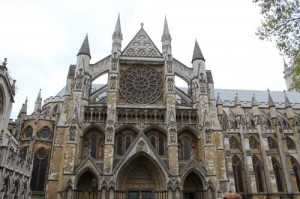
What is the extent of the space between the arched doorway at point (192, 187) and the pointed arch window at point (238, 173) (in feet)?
38.0

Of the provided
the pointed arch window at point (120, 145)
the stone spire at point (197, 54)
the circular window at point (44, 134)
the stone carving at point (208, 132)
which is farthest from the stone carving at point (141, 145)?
the circular window at point (44, 134)

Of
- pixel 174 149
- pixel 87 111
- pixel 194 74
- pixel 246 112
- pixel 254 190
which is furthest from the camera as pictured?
pixel 246 112

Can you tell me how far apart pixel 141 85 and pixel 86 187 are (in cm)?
1138

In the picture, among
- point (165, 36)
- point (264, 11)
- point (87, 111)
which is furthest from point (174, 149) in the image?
point (264, 11)

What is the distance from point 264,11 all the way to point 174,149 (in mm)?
15369

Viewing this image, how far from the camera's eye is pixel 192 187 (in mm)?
23828

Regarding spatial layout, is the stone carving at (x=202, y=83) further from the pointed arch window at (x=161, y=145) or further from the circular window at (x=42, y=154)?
the circular window at (x=42, y=154)

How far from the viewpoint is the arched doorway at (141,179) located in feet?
75.2

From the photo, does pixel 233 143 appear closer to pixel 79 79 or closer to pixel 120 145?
pixel 120 145

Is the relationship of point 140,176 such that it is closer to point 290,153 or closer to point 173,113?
point 173,113

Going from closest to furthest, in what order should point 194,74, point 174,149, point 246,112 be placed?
point 174,149
point 194,74
point 246,112

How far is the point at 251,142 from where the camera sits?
35.8 metres

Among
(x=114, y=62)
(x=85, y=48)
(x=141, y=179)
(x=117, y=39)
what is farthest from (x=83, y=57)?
(x=141, y=179)

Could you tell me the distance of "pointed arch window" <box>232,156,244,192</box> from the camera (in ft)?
108
